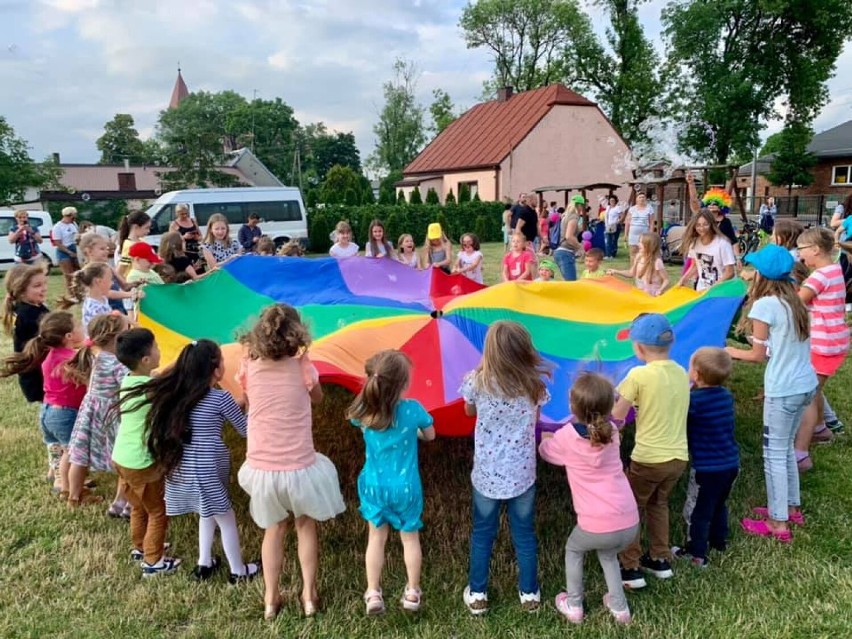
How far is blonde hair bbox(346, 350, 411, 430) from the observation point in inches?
89.0

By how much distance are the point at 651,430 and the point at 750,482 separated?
1.32 meters

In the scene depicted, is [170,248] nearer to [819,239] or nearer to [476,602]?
[476,602]

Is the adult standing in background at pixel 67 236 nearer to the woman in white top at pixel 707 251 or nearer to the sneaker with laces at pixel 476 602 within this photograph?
the woman in white top at pixel 707 251

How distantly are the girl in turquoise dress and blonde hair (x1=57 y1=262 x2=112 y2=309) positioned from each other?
87.6 inches

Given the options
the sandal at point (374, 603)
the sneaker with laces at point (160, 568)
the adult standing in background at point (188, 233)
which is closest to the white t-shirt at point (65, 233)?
the adult standing in background at point (188, 233)

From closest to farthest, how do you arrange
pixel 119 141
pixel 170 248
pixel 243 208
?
pixel 170 248
pixel 243 208
pixel 119 141

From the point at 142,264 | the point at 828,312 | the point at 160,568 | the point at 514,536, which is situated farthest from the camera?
the point at 142,264

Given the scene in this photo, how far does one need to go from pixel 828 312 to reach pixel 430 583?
240 cm

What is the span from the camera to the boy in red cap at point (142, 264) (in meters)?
4.67

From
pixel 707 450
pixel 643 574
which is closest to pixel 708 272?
pixel 707 450

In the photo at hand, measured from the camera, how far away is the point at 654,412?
8.11 feet

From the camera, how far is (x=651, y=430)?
2.49 metres

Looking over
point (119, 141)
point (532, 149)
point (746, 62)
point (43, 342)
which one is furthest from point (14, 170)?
point (119, 141)

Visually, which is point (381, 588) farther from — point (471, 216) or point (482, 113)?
point (482, 113)
